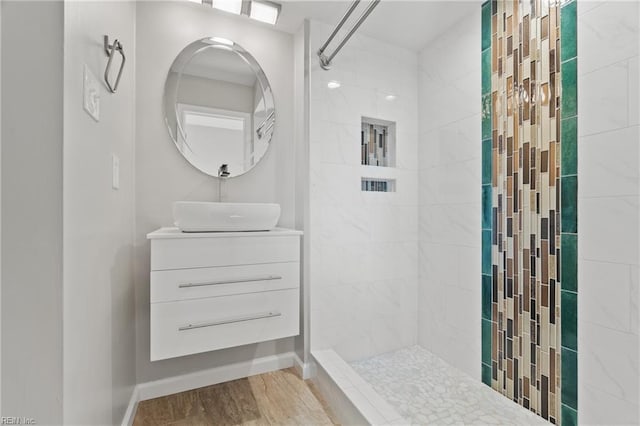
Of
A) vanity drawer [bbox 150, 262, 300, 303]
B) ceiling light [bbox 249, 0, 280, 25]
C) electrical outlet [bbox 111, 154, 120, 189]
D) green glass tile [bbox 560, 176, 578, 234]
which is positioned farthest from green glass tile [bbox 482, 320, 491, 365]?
ceiling light [bbox 249, 0, 280, 25]

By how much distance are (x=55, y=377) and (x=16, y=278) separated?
253 millimetres

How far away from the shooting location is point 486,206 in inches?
71.6

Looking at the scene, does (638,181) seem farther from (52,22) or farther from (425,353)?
(52,22)

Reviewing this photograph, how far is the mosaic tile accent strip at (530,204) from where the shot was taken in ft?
4.54

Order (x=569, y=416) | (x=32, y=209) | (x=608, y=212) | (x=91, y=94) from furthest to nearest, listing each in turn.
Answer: (x=569, y=416)
(x=608, y=212)
(x=91, y=94)
(x=32, y=209)

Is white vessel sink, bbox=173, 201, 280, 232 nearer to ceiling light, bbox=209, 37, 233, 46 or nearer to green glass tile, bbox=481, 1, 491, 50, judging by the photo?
ceiling light, bbox=209, 37, 233, 46

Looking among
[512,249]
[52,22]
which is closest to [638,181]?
[512,249]

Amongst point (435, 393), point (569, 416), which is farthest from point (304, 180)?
point (569, 416)

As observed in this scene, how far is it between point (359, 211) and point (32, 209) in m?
1.70

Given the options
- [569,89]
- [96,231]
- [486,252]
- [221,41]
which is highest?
[221,41]

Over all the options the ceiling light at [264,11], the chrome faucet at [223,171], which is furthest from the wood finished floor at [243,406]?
the ceiling light at [264,11]

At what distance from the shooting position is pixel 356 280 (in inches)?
83.5

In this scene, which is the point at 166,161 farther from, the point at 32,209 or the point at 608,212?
the point at 608,212

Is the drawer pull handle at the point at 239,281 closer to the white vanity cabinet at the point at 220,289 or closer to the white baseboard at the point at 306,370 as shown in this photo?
the white vanity cabinet at the point at 220,289
